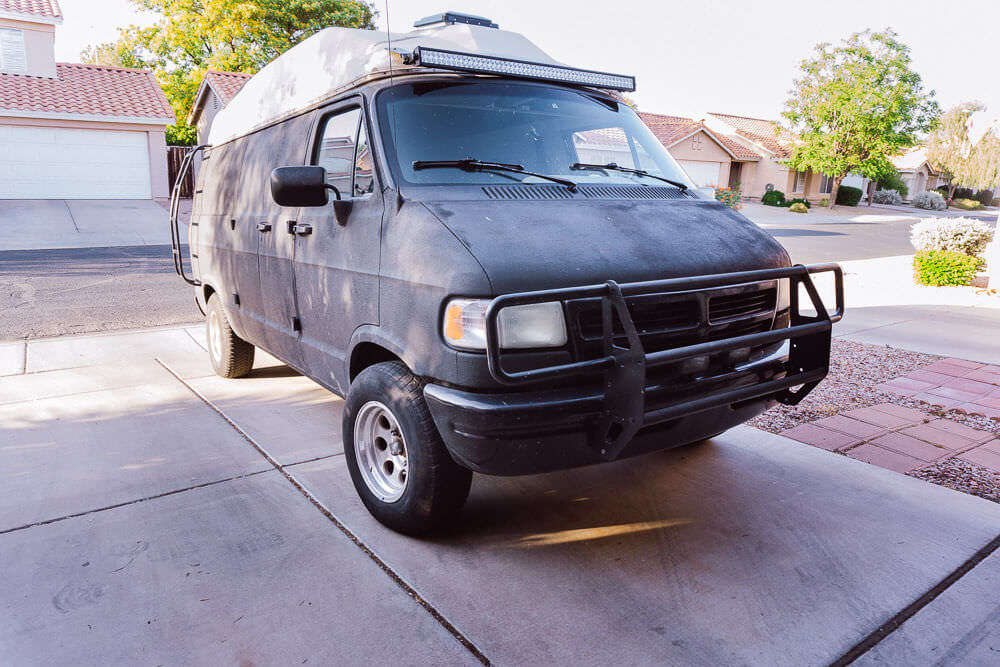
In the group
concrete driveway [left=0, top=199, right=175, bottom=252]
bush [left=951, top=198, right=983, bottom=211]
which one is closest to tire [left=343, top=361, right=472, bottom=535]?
concrete driveway [left=0, top=199, right=175, bottom=252]

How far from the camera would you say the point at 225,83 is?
2852 cm

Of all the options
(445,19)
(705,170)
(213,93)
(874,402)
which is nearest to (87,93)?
(213,93)

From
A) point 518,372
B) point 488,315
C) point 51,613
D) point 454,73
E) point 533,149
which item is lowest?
point 51,613

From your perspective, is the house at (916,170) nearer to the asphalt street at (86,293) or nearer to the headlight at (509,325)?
the asphalt street at (86,293)

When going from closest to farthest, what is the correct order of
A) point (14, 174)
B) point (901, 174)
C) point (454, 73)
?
point (454, 73) < point (14, 174) < point (901, 174)

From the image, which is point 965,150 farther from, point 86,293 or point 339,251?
point 339,251

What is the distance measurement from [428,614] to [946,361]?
19.8 feet

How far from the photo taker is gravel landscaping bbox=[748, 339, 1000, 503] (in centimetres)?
398

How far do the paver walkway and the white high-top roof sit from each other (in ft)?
10.3

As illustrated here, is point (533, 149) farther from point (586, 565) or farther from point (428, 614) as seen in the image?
point (428, 614)

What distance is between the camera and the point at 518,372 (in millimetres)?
2576

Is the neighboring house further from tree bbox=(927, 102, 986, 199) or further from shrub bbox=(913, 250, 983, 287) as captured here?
shrub bbox=(913, 250, 983, 287)

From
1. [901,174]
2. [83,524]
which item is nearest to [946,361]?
[83,524]

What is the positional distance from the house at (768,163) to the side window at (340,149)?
1757 inches
